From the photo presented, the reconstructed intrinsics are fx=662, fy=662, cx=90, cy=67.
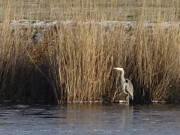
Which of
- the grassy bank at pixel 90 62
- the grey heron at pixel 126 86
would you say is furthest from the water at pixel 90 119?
the grassy bank at pixel 90 62

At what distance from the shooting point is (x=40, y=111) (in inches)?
445

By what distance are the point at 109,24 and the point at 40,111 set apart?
96.3 inches

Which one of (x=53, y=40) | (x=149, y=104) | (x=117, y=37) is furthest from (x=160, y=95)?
(x=53, y=40)

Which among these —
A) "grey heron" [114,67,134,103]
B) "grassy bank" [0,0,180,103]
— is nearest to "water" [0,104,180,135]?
"grey heron" [114,67,134,103]

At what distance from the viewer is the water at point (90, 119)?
31.3ft

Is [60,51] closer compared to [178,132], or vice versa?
[178,132]

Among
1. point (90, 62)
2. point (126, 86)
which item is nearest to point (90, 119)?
point (126, 86)

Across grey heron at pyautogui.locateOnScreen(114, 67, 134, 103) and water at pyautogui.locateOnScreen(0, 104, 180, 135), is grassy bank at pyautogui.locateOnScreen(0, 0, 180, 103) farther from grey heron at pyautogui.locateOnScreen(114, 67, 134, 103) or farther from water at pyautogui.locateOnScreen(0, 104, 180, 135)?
water at pyautogui.locateOnScreen(0, 104, 180, 135)

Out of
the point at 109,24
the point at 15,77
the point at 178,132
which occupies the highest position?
the point at 109,24

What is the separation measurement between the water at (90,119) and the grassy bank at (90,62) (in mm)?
516

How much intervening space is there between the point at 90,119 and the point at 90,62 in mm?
1855

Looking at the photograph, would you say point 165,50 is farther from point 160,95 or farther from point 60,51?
point 60,51

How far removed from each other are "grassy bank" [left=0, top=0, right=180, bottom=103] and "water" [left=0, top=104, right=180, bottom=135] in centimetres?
52

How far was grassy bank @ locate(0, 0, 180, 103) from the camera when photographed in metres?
12.2
